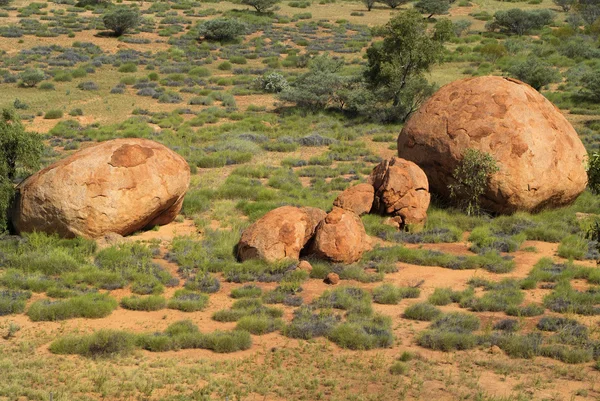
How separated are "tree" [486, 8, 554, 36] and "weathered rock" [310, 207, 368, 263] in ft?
135

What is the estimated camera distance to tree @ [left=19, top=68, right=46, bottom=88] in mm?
34562

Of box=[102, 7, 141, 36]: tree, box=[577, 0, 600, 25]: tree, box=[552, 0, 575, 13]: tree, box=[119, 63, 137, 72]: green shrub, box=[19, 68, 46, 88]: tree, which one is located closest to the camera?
A: box=[19, 68, 46, 88]: tree

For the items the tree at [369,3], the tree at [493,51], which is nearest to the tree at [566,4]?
the tree at [369,3]

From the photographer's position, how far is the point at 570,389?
33.2 feet

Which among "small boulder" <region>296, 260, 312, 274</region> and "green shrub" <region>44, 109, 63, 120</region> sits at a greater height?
"small boulder" <region>296, 260, 312, 274</region>

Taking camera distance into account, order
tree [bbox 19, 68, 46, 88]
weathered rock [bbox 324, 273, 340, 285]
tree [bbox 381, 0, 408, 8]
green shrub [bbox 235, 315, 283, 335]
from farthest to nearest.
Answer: tree [bbox 381, 0, 408, 8], tree [bbox 19, 68, 46, 88], weathered rock [bbox 324, 273, 340, 285], green shrub [bbox 235, 315, 283, 335]

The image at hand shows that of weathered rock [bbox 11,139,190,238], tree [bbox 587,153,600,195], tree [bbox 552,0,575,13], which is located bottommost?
weathered rock [bbox 11,139,190,238]

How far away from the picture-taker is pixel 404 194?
17312 millimetres

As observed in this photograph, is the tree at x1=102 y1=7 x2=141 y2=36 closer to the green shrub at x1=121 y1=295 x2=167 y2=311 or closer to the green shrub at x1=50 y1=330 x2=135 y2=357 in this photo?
the green shrub at x1=121 y1=295 x2=167 y2=311

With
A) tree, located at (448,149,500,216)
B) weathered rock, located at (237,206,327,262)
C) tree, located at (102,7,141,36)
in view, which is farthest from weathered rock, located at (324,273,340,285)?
tree, located at (102,7,141,36)

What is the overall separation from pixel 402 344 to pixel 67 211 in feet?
24.5

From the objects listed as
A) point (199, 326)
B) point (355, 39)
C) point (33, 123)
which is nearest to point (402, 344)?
point (199, 326)

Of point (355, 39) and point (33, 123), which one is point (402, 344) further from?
point (355, 39)

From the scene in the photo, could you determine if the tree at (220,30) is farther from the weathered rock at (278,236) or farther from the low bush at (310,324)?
the low bush at (310,324)
